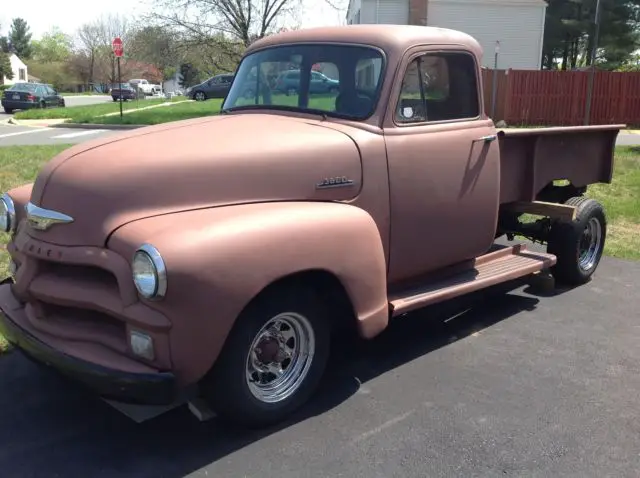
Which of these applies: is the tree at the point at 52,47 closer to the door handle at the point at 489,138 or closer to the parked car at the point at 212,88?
the parked car at the point at 212,88

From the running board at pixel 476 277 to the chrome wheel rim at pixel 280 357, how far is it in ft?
2.20

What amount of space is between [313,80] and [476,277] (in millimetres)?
1774

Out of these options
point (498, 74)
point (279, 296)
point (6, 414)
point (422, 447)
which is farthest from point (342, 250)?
point (498, 74)

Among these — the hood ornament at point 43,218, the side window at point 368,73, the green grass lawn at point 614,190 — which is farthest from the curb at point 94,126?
the hood ornament at point 43,218

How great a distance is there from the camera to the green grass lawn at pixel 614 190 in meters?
7.17

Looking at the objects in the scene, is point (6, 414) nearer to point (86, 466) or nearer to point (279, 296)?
point (86, 466)

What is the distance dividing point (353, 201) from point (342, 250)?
45 cm

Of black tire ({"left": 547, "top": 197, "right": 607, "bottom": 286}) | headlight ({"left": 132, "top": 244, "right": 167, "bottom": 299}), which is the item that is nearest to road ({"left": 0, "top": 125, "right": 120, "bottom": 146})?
black tire ({"left": 547, "top": 197, "right": 607, "bottom": 286})

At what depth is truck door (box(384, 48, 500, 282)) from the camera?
160 inches

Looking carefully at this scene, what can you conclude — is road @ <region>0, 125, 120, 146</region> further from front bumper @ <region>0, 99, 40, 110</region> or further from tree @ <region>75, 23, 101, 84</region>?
tree @ <region>75, 23, 101, 84</region>

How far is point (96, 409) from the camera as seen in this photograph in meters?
3.63

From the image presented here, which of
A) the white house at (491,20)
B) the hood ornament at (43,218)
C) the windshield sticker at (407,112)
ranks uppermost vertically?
the white house at (491,20)

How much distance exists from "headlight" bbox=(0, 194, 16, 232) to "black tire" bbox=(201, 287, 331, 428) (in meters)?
1.65

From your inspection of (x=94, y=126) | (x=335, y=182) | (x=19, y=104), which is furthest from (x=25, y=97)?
(x=335, y=182)
